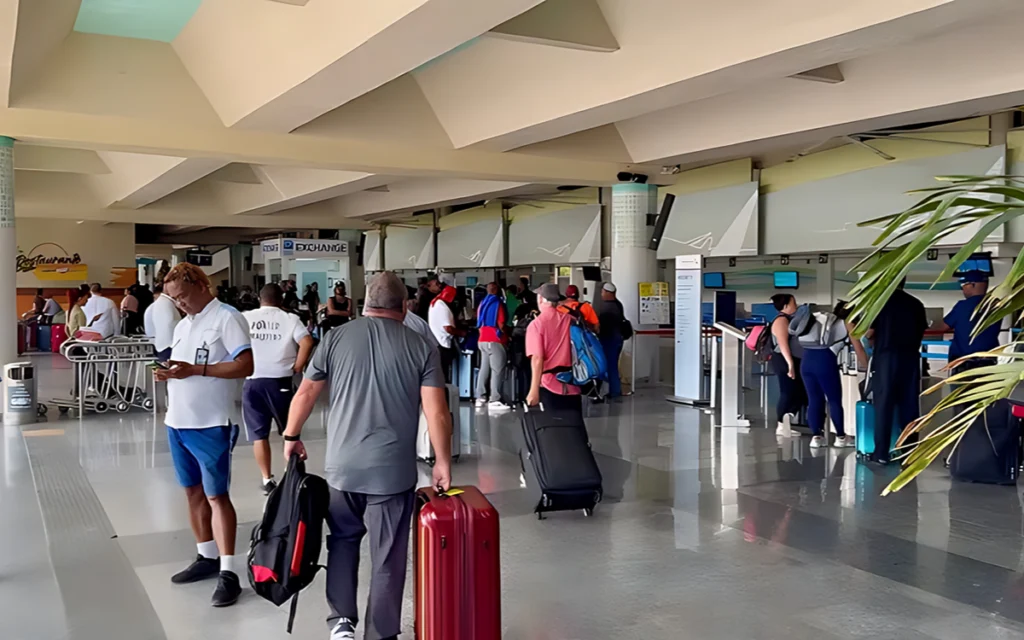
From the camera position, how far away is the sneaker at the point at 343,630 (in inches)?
133

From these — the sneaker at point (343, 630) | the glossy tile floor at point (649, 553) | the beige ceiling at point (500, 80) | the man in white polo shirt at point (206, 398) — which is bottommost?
the glossy tile floor at point (649, 553)

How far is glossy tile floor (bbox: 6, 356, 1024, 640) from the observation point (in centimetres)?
378

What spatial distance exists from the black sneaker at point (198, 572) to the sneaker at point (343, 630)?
1.23 metres

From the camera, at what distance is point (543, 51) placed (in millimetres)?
9148

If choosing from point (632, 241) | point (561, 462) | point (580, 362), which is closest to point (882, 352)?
point (580, 362)

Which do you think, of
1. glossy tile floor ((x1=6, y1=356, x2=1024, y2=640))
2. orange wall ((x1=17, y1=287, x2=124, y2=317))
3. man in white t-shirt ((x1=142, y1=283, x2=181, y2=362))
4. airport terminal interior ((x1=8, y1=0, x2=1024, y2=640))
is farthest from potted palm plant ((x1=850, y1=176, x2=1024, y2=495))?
orange wall ((x1=17, y1=287, x2=124, y2=317))

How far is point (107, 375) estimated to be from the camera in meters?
10.4

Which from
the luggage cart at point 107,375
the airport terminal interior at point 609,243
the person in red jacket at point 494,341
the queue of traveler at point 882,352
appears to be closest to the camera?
the airport terminal interior at point 609,243

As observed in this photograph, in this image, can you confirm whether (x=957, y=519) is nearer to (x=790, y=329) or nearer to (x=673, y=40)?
(x=790, y=329)

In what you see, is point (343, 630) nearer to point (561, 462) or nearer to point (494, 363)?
point (561, 462)

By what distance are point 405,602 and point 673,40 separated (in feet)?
17.9

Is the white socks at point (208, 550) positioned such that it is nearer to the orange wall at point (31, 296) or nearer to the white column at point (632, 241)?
the white column at point (632, 241)

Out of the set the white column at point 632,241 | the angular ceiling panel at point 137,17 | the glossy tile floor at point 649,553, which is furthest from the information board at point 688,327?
the angular ceiling panel at point 137,17

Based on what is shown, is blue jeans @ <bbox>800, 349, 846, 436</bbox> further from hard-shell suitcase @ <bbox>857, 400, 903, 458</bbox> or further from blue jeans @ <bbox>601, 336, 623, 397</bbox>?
blue jeans @ <bbox>601, 336, 623, 397</bbox>
